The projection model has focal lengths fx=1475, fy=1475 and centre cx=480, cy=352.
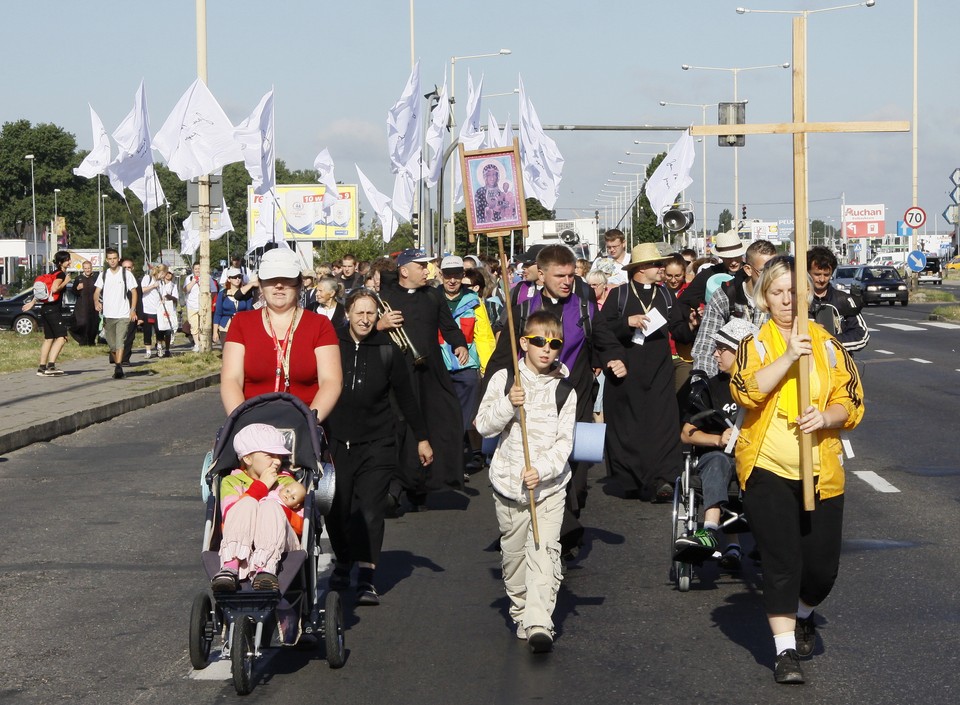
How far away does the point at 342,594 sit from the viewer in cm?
770

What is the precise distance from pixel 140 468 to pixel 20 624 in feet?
20.0

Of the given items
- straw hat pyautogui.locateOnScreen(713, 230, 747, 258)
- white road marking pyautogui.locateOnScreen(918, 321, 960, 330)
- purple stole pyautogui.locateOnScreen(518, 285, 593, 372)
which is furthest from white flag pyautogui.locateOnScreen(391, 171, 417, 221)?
purple stole pyautogui.locateOnScreen(518, 285, 593, 372)

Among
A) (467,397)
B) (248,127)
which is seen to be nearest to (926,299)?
(248,127)

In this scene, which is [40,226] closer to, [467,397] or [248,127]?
[248,127]

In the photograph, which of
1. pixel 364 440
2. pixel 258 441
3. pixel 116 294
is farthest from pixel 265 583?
pixel 116 294

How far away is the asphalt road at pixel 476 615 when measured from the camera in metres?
5.86

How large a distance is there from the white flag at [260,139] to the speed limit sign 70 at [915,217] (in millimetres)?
31561

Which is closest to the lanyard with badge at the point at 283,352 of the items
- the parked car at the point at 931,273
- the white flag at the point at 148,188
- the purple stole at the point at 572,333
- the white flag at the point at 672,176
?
the purple stole at the point at 572,333

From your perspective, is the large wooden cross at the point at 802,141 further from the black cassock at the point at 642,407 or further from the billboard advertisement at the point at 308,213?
the billboard advertisement at the point at 308,213

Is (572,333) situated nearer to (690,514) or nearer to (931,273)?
(690,514)

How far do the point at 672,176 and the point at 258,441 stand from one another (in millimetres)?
27755

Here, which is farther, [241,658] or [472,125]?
A: [472,125]

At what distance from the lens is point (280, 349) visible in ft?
22.0

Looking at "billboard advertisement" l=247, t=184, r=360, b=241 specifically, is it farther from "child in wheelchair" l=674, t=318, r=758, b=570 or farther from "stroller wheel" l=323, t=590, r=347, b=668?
Answer: "stroller wheel" l=323, t=590, r=347, b=668
